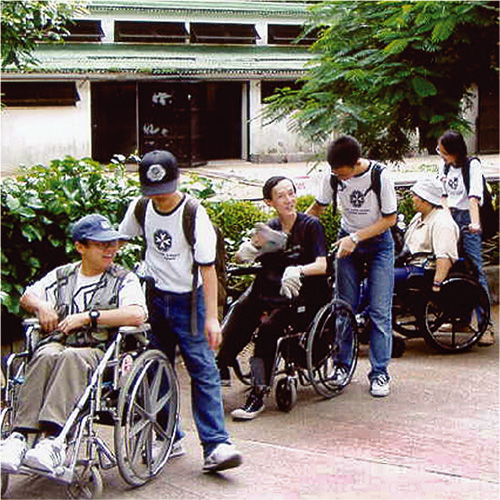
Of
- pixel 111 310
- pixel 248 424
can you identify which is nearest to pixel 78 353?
pixel 111 310

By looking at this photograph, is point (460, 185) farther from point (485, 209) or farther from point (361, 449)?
point (361, 449)

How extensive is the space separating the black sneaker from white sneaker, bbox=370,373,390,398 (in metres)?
0.90

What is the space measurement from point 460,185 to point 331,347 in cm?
242

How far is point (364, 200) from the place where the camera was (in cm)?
710

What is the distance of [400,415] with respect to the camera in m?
6.67

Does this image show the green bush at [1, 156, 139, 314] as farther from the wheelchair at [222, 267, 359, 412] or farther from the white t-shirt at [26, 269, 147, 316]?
the white t-shirt at [26, 269, 147, 316]

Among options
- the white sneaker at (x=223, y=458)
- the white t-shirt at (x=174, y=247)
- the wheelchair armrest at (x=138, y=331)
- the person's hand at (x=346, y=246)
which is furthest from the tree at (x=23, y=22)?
the white sneaker at (x=223, y=458)

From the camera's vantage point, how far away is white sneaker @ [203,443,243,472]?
5.30m

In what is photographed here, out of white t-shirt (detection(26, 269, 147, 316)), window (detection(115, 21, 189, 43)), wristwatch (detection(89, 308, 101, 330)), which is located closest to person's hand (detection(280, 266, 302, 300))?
white t-shirt (detection(26, 269, 147, 316))

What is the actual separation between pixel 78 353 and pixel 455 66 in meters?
6.43

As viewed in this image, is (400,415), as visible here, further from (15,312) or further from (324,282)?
Result: (15,312)

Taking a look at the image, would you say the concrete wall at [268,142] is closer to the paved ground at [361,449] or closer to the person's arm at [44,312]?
the paved ground at [361,449]

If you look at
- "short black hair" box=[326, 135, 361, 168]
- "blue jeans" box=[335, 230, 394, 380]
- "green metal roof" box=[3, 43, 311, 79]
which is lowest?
"blue jeans" box=[335, 230, 394, 380]

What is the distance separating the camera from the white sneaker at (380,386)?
7.07 meters
